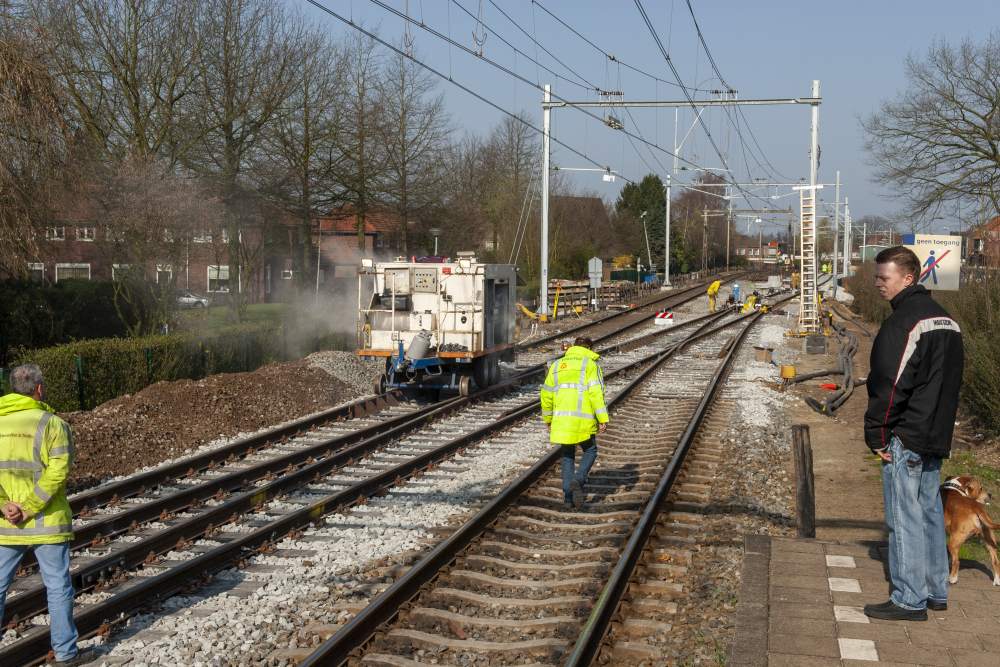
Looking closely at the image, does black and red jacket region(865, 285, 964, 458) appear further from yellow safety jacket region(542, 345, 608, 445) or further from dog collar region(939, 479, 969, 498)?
yellow safety jacket region(542, 345, 608, 445)

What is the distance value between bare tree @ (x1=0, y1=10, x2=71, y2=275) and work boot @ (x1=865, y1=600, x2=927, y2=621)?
44.4 ft

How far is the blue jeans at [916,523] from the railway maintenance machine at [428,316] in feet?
36.3

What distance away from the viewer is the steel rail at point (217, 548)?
18.7 feet

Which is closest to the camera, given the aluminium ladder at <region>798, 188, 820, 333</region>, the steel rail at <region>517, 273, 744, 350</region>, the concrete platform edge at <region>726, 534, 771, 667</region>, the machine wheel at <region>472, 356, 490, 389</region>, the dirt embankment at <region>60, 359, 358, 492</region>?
the concrete platform edge at <region>726, 534, 771, 667</region>

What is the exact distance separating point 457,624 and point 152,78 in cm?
2198

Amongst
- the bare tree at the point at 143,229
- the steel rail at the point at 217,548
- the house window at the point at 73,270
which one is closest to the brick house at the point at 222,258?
the house window at the point at 73,270

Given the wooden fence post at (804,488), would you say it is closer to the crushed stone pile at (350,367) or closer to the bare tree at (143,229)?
the crushed stone pile at (350,367)

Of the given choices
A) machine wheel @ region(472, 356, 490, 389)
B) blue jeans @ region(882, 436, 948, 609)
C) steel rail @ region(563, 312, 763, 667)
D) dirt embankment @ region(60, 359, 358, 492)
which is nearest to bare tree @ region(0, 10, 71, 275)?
dirt embankment @ region(60, 359, 358, 492)

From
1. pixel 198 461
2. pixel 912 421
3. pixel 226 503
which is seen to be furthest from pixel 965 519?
pixel 198 461

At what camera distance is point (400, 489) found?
9727mm

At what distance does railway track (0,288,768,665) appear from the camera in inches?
250

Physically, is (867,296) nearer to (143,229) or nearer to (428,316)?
(428,316)

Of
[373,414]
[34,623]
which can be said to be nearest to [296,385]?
[373,414]

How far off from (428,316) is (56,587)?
1120cm
